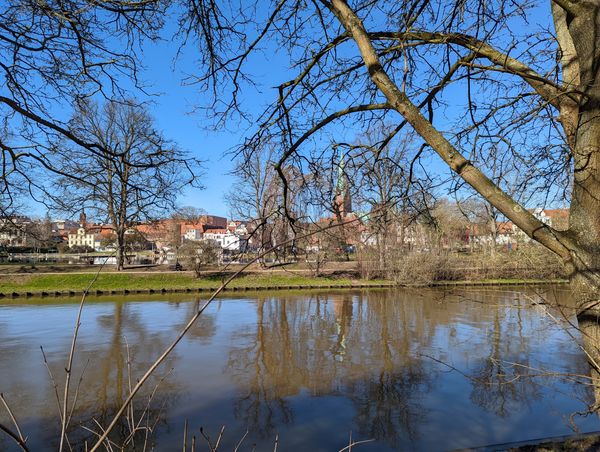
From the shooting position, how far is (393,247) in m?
25.5

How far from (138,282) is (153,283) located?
816 mm

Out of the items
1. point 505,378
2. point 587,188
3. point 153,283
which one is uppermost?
point 587,188

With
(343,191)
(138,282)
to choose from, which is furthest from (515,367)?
(138,282)

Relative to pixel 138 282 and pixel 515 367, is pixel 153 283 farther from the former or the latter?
pixel 515 367

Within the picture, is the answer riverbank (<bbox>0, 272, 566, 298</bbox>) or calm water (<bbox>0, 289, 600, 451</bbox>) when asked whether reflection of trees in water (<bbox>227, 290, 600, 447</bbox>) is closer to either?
calm water (<bbox>0, 289, 600, 451</bbox>)

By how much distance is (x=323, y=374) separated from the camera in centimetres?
898

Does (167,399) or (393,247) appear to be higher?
(393,247)

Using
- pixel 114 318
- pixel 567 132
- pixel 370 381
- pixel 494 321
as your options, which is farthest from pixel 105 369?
pixel 494 321

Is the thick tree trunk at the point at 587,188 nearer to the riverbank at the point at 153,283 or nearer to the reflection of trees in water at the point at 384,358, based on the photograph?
the reflection of trees in water at the point at 384,358

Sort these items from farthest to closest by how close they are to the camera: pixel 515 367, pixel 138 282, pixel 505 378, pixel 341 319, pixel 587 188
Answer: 1. pixel 138 282
2. pixel 341 319
3. pixel 515 367
4. pixel 505 378
5. pixel 587 188

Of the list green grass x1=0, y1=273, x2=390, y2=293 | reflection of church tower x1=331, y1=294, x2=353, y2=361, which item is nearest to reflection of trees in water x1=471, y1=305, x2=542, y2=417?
reflection of church tower x1=331, y1=294, x2=353, y2=361

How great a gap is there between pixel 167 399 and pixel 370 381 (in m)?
3.69

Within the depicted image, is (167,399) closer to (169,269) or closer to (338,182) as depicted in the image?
(338,182)

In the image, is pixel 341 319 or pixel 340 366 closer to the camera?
pixel 340 366
